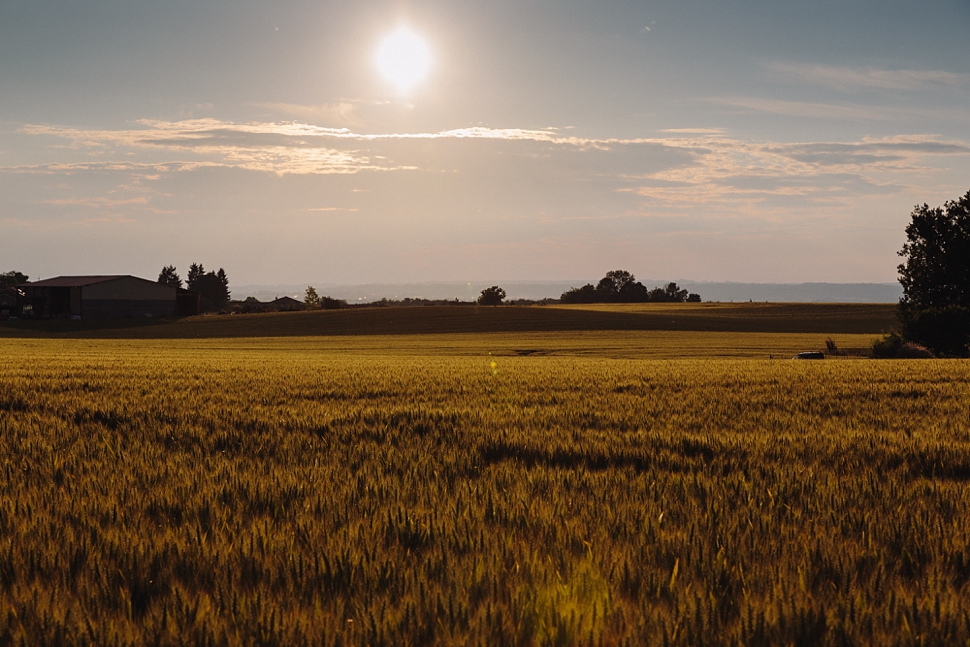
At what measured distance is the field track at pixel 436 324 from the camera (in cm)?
8212

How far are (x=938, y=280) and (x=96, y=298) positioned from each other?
10674cm

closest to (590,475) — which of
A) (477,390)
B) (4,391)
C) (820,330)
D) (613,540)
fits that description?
(613,540)

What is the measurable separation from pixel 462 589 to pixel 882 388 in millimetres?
13628

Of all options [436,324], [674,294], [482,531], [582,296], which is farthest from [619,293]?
[482,531]

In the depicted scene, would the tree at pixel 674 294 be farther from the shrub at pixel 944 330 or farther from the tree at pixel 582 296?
the shrub at pixel 944 330

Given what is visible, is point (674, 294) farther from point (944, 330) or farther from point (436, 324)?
point (944, 330)

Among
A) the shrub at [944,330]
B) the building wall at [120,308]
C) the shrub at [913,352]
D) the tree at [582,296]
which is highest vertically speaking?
the tree at [582,296]

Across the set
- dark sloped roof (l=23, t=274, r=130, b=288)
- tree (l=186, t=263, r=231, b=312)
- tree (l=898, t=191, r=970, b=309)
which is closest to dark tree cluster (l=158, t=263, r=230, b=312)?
tree (l=186, t=263, r=231, b=312)

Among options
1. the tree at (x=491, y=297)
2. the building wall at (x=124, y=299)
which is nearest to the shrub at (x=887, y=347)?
the tree at (x=491, y=297)

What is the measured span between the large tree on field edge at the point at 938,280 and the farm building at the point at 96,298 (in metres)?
101

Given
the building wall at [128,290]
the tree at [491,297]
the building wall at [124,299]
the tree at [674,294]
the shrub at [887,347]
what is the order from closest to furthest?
1. the shrub at [887,347]
2. the building wall at [124,299]
3. the building wall at [128,290]
4. the tree at [491,297]
5. the tree at [674,294]

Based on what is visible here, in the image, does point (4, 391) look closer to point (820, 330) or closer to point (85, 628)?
point (85, 628)

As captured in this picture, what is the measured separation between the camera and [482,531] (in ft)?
14.1

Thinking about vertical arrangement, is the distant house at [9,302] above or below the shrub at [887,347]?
above
